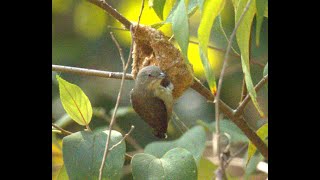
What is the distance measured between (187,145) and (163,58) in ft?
0.57

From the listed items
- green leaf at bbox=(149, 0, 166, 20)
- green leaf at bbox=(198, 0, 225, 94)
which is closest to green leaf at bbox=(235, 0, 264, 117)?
green leaf at bbox=(198, 0, 225, 94)

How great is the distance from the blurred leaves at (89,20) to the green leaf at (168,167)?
0.97ft

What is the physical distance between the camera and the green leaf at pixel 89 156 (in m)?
0.90

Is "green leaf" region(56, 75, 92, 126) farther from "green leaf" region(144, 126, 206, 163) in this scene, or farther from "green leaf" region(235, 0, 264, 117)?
"green leaf" region(235, 0, 264, 117)

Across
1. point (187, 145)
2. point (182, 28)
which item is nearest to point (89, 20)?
point (187, 145)

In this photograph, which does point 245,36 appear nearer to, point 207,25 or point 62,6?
point 207,25

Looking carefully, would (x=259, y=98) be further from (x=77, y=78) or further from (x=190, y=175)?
(x=77, y=78)

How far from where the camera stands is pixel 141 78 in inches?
33.9

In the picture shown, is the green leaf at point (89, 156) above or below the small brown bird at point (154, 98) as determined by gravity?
below

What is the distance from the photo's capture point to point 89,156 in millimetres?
909

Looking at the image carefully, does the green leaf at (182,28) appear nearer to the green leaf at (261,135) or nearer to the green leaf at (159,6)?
the green leaf at (159,6)

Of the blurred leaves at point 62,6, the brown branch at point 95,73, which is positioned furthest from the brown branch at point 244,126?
Answer: the blurred leaves at point 62,6

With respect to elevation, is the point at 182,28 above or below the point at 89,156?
above
